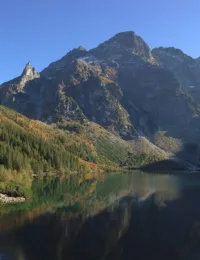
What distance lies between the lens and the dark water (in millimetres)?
51188

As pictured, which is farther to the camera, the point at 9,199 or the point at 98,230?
the point at 9,199

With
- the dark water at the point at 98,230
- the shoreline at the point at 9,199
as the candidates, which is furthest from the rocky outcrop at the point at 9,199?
the dark water at the point at 98,230

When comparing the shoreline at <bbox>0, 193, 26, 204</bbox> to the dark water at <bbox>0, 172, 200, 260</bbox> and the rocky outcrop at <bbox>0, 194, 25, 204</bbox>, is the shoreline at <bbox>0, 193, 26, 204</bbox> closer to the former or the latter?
the rocky outcrop at <bbox>0, 194, 25, 204</bbox>

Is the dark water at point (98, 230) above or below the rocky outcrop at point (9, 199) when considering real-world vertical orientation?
below

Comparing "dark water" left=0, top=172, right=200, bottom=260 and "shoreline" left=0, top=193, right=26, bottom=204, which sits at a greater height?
"shoreline" left=0, top=193, right=26, bottom=204

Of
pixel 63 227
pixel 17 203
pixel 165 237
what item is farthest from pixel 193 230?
pixel 17 203

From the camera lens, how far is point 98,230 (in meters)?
65.2

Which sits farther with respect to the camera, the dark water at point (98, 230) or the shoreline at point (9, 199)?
the shoreline at point (9, 199)

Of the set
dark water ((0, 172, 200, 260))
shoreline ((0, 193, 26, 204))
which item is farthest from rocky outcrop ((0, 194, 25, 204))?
dark water ((0, 172, 200, 260))

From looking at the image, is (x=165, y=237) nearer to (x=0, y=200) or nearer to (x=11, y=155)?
(x=0, y=200)

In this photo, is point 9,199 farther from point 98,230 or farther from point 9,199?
point 98,230

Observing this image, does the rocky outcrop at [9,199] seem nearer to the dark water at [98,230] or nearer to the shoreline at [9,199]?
the shoreline at [9,199]

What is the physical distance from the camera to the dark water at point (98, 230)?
5119cm

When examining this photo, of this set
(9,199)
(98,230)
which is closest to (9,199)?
(9,199)
